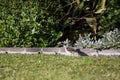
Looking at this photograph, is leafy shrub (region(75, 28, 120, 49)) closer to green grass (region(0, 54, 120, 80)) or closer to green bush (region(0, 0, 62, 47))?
green bush (region(0, 0, 62, 47))

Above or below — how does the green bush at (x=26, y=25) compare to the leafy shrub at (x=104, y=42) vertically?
above

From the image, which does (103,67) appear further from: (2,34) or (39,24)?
(2,34)

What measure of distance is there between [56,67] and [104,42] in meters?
2.10

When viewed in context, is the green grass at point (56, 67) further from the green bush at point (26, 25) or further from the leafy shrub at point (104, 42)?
the leafy shrub at point (104, 42)

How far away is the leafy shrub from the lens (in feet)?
27.6

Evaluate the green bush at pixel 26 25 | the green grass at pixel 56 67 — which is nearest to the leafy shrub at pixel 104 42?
the green bush at pixel 26 25

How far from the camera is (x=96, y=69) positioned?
21.8 feet

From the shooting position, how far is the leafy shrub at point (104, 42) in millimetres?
8422

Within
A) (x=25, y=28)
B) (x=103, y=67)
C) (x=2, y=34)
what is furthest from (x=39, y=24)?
(x=103, y=67)

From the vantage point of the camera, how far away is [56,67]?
6742mm

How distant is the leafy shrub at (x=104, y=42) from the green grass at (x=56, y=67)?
2.53 ft

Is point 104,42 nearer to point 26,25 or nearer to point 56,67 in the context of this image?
point 26,25

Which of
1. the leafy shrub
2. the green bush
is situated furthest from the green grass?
the leafy shrub

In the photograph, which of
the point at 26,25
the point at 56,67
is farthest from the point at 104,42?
the point at 56,67
